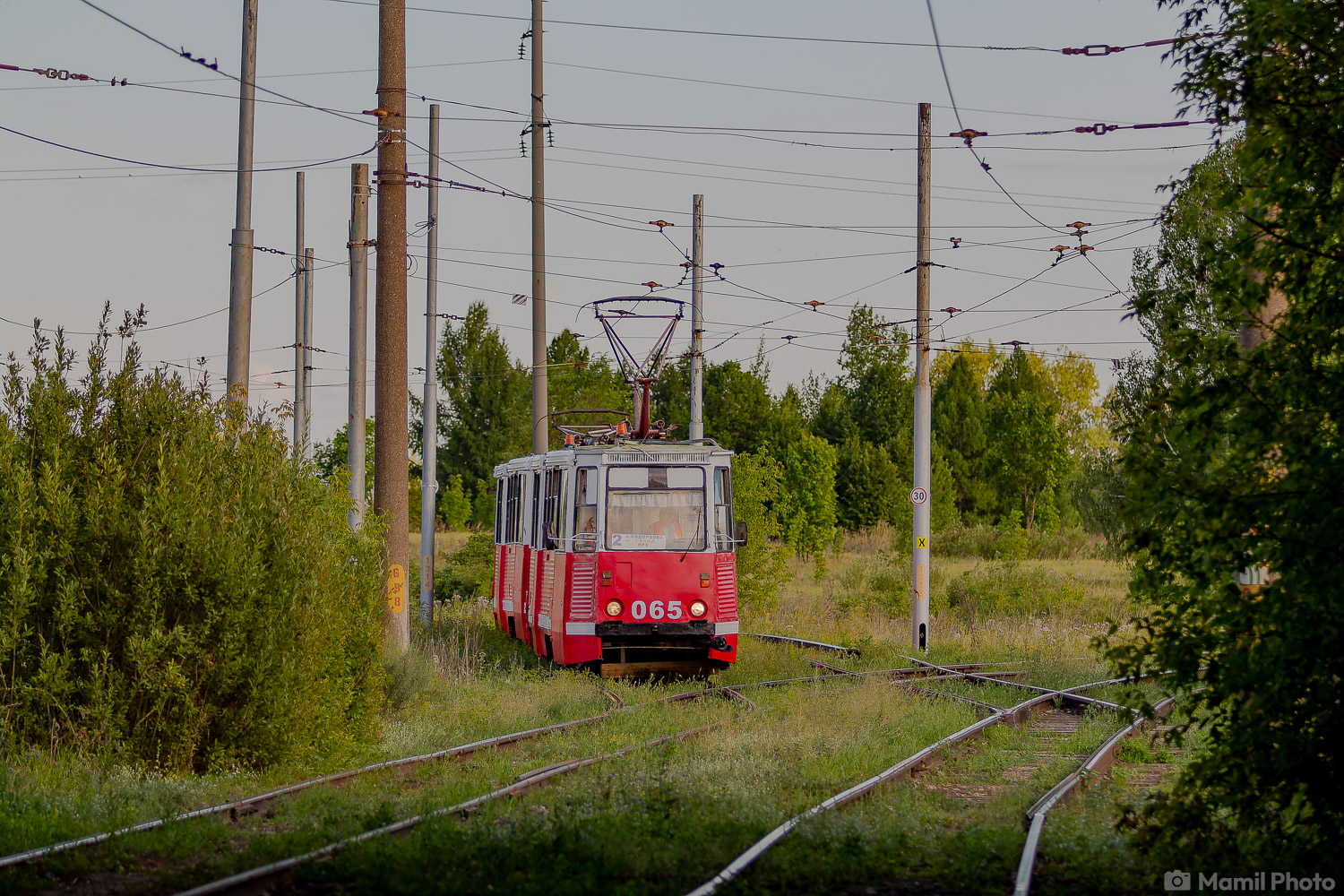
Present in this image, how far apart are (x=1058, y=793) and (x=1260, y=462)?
4.26 metres

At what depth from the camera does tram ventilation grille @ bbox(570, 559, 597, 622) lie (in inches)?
676

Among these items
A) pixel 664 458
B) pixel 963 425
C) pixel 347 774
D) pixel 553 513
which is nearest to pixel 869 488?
pixel 963 425

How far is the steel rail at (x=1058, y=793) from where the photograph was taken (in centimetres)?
740

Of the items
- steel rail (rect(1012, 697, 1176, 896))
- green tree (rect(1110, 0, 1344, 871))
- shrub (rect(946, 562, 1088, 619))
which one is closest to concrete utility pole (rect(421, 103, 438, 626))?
shrub (rect(946, 562, 1088, 619))

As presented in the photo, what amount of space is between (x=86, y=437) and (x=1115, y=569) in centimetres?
4067

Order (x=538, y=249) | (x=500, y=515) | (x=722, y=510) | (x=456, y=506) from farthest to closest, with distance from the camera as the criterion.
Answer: (x=456, y=506) → (x=538, y=249) → (x=500, y=515) → (x=722, y=510)

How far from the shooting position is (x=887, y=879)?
7500mm

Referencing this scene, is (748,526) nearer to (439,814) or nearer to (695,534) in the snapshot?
(695,534)

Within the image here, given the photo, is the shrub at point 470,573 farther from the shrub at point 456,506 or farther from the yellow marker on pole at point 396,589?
the shrub at point 456,506

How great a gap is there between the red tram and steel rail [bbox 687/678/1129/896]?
4.00m

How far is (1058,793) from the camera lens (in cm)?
1009

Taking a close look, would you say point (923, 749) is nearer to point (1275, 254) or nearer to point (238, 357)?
point (1275, 254)

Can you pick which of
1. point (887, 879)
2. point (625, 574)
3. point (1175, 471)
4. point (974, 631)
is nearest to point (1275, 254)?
point (1175, 471)

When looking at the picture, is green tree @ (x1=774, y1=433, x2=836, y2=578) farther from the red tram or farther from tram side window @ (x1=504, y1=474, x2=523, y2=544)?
the red tram
